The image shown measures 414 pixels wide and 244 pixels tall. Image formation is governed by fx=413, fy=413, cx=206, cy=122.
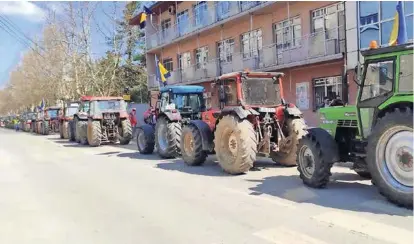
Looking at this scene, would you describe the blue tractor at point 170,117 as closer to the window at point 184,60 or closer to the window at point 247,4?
the window at point 247,4

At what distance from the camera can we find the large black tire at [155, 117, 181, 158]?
12227 millimetres

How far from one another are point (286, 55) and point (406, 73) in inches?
543

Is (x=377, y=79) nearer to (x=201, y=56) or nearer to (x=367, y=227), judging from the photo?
(x=367, y=227)

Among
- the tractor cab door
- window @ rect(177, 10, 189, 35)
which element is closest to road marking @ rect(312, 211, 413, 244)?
the tractor cab door

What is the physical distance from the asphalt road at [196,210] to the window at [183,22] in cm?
2038

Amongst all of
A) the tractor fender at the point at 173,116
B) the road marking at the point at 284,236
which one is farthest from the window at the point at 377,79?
the tractor fender at the point at 173,116

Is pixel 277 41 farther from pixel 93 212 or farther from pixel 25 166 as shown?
pixel 93 212

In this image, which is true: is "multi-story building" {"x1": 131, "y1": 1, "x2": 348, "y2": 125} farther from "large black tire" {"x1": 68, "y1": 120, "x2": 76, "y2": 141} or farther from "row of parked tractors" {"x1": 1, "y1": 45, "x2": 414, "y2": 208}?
"large black tire" {"x1": 68, "y1": 120, "x2": 76, "y2": 141}

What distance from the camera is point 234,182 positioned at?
820 cm

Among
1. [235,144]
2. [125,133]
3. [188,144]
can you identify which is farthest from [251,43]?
[235,144]

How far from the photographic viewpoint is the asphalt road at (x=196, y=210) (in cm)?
497

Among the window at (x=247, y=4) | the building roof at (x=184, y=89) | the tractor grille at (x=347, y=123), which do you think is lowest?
the tractor grille at (x=347, y=123)

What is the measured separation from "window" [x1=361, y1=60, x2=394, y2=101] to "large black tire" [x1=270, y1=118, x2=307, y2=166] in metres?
2.52

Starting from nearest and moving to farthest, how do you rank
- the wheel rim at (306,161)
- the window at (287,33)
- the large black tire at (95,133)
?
the wheel rim at (306,161) → the large black tire at (95,133) → the window at (287,33)
